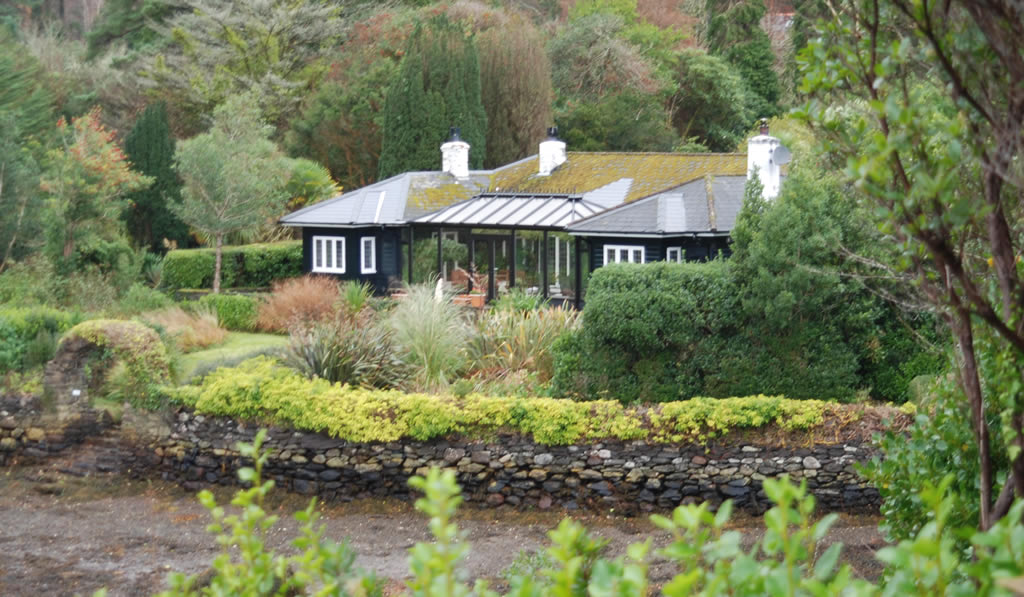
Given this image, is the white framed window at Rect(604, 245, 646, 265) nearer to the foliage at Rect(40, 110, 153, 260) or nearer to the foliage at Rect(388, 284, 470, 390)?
the foliage at Rect(388, 284, 470, 390)

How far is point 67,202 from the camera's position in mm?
24469

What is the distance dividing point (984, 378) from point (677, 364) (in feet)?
30.8

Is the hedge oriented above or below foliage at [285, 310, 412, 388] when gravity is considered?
above

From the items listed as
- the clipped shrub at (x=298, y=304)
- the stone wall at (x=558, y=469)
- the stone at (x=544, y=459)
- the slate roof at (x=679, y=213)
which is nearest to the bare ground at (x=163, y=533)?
the stone wall at (x=558, y=469)

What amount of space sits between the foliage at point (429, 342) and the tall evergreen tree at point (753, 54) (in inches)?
1067

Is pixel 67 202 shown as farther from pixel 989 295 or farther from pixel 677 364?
pixel 989 295

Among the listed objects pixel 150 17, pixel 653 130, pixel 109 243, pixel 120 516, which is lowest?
pixel 120 516

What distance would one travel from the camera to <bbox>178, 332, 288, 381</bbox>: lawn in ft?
58.0

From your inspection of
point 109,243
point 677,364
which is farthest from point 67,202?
point 677,364

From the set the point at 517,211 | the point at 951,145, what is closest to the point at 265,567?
the point at 951,145

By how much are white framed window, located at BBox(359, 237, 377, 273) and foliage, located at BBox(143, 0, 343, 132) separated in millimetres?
12041

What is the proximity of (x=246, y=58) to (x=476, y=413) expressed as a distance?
1117 inches

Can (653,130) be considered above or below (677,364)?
above

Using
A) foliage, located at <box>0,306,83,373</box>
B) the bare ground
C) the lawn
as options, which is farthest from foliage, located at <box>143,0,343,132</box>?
the bare ground
